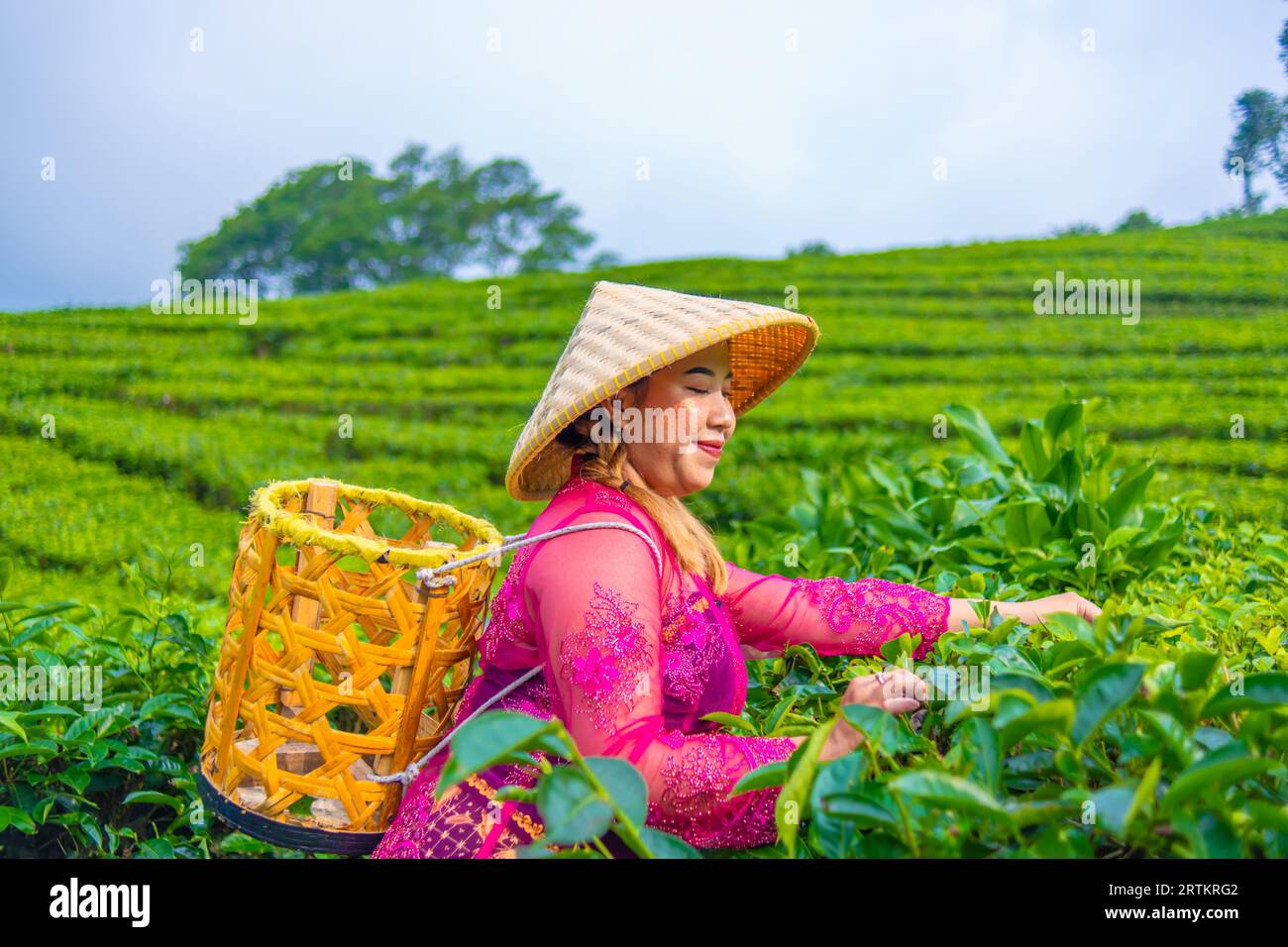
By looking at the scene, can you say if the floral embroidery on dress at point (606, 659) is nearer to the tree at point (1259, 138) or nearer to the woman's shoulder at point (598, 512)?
the woman's shoulder at point (598, 512)

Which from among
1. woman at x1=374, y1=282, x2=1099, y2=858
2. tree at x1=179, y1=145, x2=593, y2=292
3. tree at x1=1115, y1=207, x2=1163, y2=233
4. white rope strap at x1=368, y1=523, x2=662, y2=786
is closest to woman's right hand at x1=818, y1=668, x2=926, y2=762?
woman at x1=374, y1=282, x2=1099, y2=858

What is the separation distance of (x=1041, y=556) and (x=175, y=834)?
6.08 feet

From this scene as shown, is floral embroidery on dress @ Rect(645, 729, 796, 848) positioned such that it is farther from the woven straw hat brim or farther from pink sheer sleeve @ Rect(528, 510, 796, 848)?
the woven straw hat brim

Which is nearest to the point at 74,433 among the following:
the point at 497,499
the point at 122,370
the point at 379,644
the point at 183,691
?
the point at 122,370

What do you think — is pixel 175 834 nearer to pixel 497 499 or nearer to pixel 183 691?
pixel 183 691

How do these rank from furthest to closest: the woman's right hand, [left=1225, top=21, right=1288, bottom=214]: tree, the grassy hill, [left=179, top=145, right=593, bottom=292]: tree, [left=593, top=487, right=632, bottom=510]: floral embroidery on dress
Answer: [left=179, top=145, right=593, bottom=292]: tree, the grassy hill, [left=1225, top=21, right=1288, bottom=214]: tree, [left=593, top=487, right=632, bottom=510]: floral embroidery on dress, the woman's right hand

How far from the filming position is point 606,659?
126cm

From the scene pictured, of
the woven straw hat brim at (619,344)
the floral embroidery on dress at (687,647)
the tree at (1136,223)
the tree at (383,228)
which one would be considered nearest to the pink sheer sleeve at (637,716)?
the floral embroidery on dress at (687,647)

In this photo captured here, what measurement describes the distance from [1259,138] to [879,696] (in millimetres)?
2538

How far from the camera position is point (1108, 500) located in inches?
89.0

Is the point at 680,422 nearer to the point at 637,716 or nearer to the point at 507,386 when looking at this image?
the point at 637,716

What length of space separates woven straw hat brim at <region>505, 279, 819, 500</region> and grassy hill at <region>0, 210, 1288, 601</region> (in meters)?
2.05

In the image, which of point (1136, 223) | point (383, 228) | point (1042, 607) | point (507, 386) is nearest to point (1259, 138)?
point (1042, 607)

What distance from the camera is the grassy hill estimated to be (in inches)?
207
